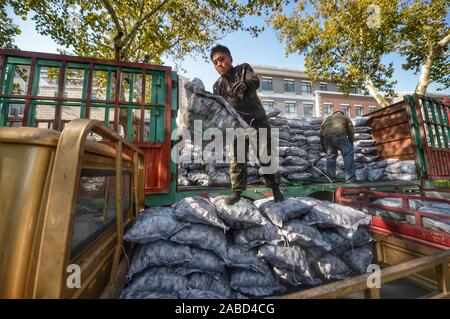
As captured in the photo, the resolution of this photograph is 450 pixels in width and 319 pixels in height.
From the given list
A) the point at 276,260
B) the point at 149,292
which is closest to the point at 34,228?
the point at 149,292

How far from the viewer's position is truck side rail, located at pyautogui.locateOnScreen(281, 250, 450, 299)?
3.22 feet

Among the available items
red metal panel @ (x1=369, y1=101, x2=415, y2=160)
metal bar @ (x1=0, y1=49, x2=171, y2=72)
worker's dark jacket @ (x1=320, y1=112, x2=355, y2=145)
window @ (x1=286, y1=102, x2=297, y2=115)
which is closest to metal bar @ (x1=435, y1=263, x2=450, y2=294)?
worker's dark jacket @ (x1=320, y1=112, x2=355, y2=145)

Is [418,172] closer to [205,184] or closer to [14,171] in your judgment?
[205,184]

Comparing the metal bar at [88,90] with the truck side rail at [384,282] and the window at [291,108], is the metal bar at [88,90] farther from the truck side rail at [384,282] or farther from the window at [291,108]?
the window at [291,108]

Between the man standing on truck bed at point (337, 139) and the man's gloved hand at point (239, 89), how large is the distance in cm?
320

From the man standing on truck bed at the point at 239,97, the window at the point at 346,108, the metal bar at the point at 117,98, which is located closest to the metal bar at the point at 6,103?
the metal bar at the point at 117,98

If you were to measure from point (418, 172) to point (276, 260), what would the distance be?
4221mm

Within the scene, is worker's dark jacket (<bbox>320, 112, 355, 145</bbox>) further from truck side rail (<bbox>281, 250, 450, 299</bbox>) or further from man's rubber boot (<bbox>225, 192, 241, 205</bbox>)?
truck side rail (<bbox>281, 250, 450, 299</bbox>)

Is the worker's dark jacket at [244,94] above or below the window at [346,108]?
below

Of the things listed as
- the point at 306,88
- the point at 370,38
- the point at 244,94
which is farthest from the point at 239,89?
the point at 306,88

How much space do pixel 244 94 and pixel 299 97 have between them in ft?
85.9

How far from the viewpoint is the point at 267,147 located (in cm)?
255

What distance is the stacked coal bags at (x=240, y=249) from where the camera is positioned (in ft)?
5.98

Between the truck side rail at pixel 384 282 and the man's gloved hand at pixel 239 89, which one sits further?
the man's gloved hand at pixel 239 89
